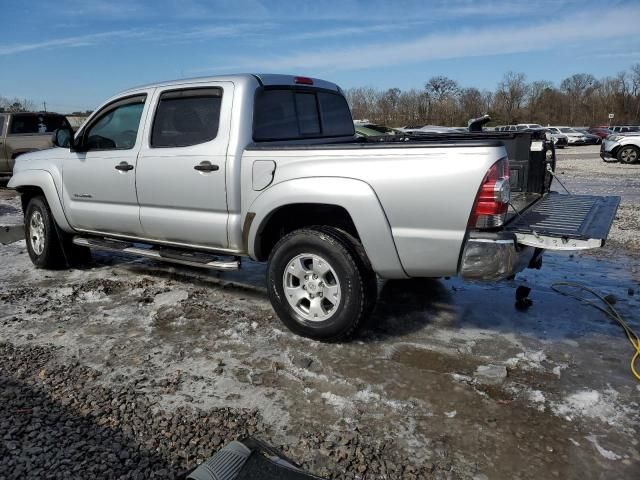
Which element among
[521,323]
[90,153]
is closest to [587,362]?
[521,323]

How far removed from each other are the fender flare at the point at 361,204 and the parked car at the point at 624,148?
20133 mm

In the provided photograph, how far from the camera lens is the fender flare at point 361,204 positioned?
12.0 feet

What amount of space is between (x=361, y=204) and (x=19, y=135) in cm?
1284

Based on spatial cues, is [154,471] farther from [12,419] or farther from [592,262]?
[592,262]

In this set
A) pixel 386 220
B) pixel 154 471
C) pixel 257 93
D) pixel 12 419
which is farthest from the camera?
pixel 257 93

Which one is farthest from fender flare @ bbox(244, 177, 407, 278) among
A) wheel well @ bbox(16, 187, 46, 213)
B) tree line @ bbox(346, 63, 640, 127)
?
tree line @ bbox(346, 63, 640, 127)

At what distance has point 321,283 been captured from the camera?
4.02 meters

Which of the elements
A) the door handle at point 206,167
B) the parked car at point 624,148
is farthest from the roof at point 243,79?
Result: the parked car at point 624,148

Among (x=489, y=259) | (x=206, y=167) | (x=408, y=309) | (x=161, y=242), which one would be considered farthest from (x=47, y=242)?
(x=489, y=259)

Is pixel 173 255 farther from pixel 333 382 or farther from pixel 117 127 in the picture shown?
pixel 333 382

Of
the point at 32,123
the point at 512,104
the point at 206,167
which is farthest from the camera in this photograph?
the point at 512,104

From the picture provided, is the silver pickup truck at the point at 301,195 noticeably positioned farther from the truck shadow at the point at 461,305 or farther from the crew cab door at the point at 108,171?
the truck shadow at the point at 461,305

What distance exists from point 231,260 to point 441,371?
77.1 inches

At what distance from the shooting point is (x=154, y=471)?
2625mm
